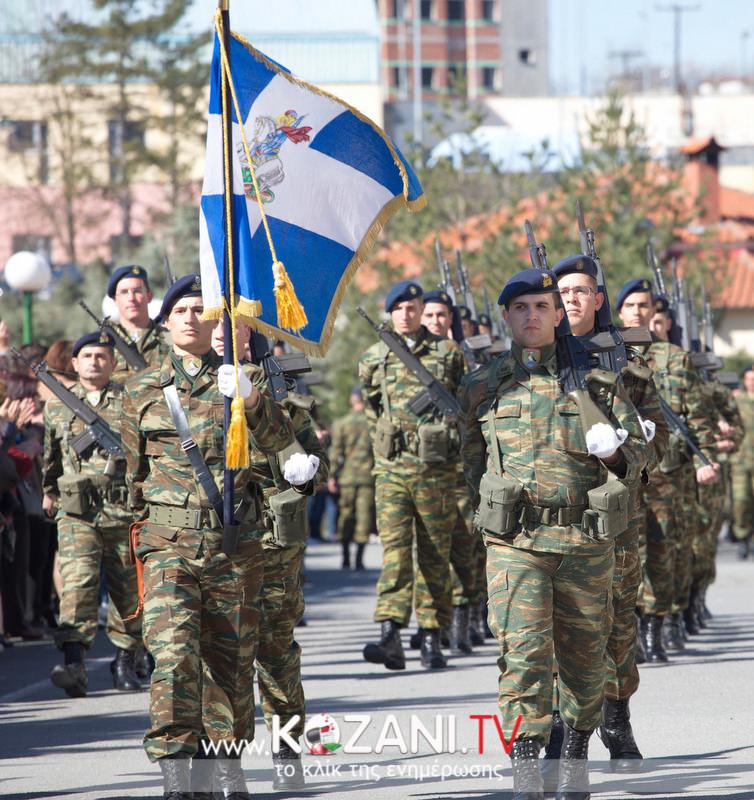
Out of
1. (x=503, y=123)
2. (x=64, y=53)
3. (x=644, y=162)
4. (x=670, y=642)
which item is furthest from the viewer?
(x=503, y=123)

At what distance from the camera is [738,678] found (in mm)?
10344

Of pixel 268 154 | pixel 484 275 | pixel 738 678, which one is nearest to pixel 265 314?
pixel 268 154

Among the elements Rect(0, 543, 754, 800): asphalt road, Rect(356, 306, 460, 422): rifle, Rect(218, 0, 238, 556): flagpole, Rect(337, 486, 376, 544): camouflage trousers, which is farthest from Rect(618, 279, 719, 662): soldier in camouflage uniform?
Rect(337, 486, 376, 544): camouflage trousers

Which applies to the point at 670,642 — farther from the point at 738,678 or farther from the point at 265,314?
the point at 265,314

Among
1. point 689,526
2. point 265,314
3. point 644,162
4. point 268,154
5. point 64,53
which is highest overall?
point 64,53

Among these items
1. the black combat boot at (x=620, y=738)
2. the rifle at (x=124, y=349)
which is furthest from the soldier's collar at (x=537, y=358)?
the rifle at (x=124, y=349)

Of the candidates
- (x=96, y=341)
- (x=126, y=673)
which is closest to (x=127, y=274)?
(x=96, y=341)

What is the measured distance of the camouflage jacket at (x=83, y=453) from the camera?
10008mm

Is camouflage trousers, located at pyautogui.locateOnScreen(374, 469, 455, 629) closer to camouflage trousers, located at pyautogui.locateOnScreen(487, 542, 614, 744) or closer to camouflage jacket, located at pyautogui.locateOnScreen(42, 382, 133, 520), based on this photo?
camouflage jacket, located at pyautogui.locateOnScreen(42, 382, 133, 520)

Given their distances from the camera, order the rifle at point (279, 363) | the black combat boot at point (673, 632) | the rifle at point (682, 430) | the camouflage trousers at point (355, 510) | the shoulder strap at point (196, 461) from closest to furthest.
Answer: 1. the shoulder strap at point (196, 461)
2. the rifle at point (279, 363)
3. the rifle at point (682, 430)
4. the black combat boot at point (673, 632)
5. the camouflage trousers at point (355, 510)

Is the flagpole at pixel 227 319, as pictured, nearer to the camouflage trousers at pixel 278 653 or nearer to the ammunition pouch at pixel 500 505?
the camouflage trousers at pixel 278 653

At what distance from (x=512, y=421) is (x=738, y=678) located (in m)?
4.34

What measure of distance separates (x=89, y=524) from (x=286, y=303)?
3.88 m

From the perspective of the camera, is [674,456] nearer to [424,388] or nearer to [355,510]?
[424,388]
